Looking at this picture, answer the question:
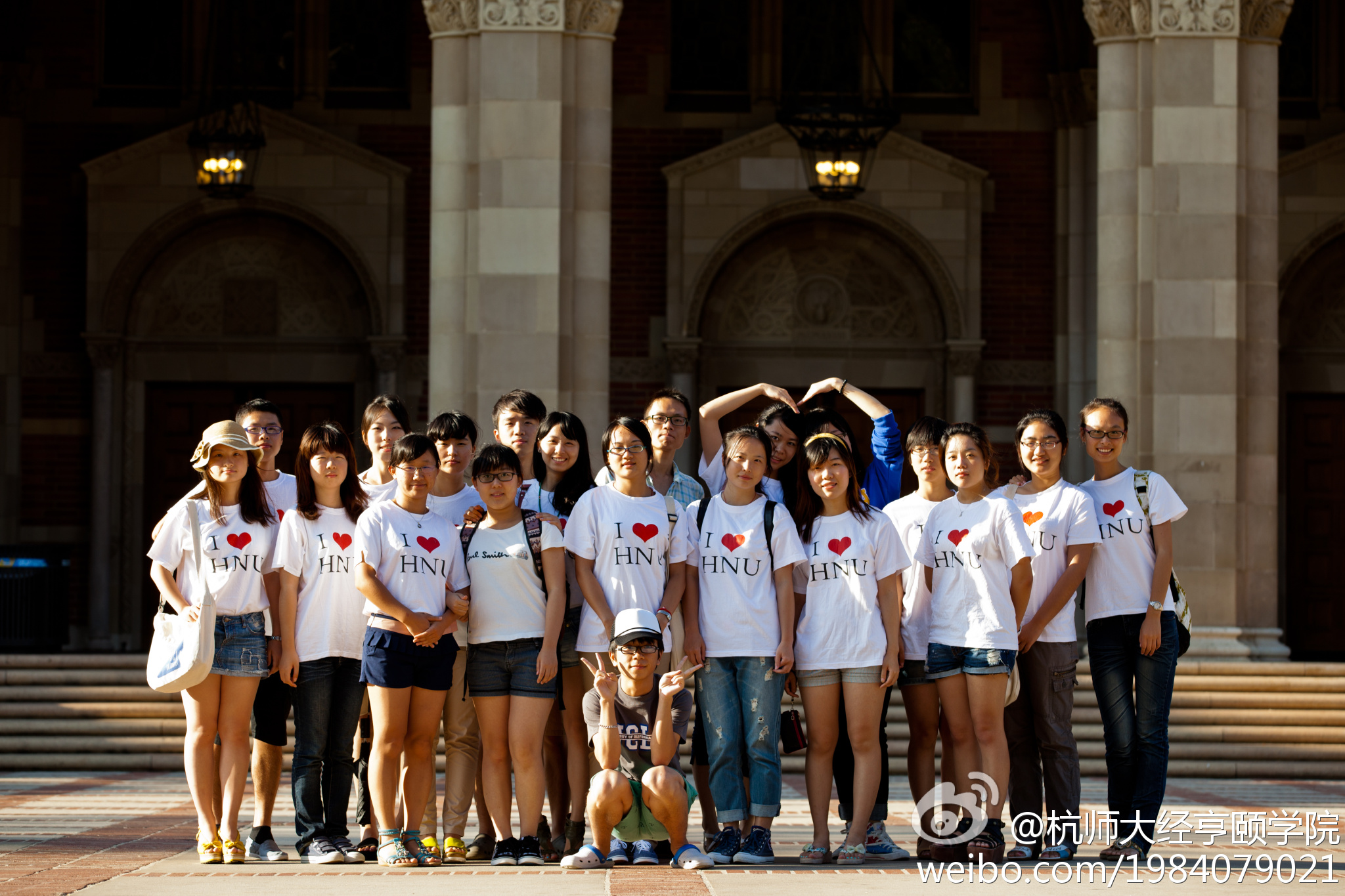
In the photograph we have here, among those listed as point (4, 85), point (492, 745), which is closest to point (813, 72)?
point (4, 85)

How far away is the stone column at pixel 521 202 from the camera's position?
12977 mm

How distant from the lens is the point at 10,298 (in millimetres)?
17484

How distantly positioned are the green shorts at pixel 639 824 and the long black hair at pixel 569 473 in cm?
129

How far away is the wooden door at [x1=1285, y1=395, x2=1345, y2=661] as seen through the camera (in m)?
17.7

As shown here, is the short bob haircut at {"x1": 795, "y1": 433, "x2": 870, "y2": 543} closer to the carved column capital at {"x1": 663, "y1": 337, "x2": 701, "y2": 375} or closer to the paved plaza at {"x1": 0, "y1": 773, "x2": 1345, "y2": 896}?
the paved plaza at {"x1": 0, "y1": 773, "x2": 1345, "y2": 896}

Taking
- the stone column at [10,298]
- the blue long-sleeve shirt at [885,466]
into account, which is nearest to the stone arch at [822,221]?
the stone column at [10,298]

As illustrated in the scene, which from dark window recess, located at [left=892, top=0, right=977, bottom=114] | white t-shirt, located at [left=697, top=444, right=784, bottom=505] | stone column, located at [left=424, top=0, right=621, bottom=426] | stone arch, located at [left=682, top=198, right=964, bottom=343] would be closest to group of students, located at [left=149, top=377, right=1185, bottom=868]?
white t-shirt, located at [left=697, top=444, right=784, bottom=505]

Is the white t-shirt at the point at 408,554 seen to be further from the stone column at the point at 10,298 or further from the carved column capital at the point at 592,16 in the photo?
the stone column at the point at 10,298

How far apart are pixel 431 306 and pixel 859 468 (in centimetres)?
621

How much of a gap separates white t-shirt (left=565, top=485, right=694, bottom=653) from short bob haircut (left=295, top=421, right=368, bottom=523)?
0.99 meters

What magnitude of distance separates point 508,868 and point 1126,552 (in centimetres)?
299

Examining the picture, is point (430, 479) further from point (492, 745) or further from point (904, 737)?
point (904, 737)

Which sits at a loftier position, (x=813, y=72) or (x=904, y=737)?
(x=813, y=72)

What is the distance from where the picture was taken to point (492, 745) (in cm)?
734
